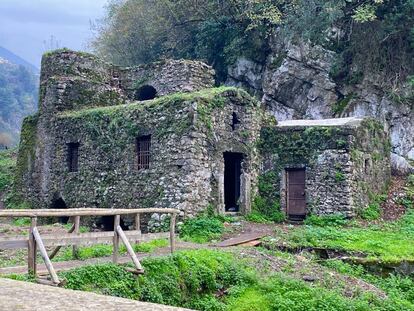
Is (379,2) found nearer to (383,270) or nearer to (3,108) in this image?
(383,270)

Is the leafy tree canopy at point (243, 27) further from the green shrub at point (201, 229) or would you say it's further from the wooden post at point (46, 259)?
the wooden post at point (46, 259)

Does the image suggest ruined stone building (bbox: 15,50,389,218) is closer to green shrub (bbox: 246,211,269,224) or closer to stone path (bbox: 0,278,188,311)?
green shrub (bbox: 246,211,269,224)

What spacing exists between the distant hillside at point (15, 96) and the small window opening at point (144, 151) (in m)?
50.1

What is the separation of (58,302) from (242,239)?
29.2 ft

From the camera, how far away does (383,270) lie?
1140 cm

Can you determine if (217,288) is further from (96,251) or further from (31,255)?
(31,255)

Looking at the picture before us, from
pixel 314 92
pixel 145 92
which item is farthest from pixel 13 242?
pixel 314 92

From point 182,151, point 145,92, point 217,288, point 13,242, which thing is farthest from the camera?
point 145,92

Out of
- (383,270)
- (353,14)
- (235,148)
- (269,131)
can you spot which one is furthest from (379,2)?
(383,270)

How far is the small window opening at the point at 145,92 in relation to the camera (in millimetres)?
21391

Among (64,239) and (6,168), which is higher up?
(6,168)

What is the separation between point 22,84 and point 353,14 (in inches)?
2728

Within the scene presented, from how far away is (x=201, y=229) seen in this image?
556 inches

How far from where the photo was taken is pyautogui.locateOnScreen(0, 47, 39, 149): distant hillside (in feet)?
231
